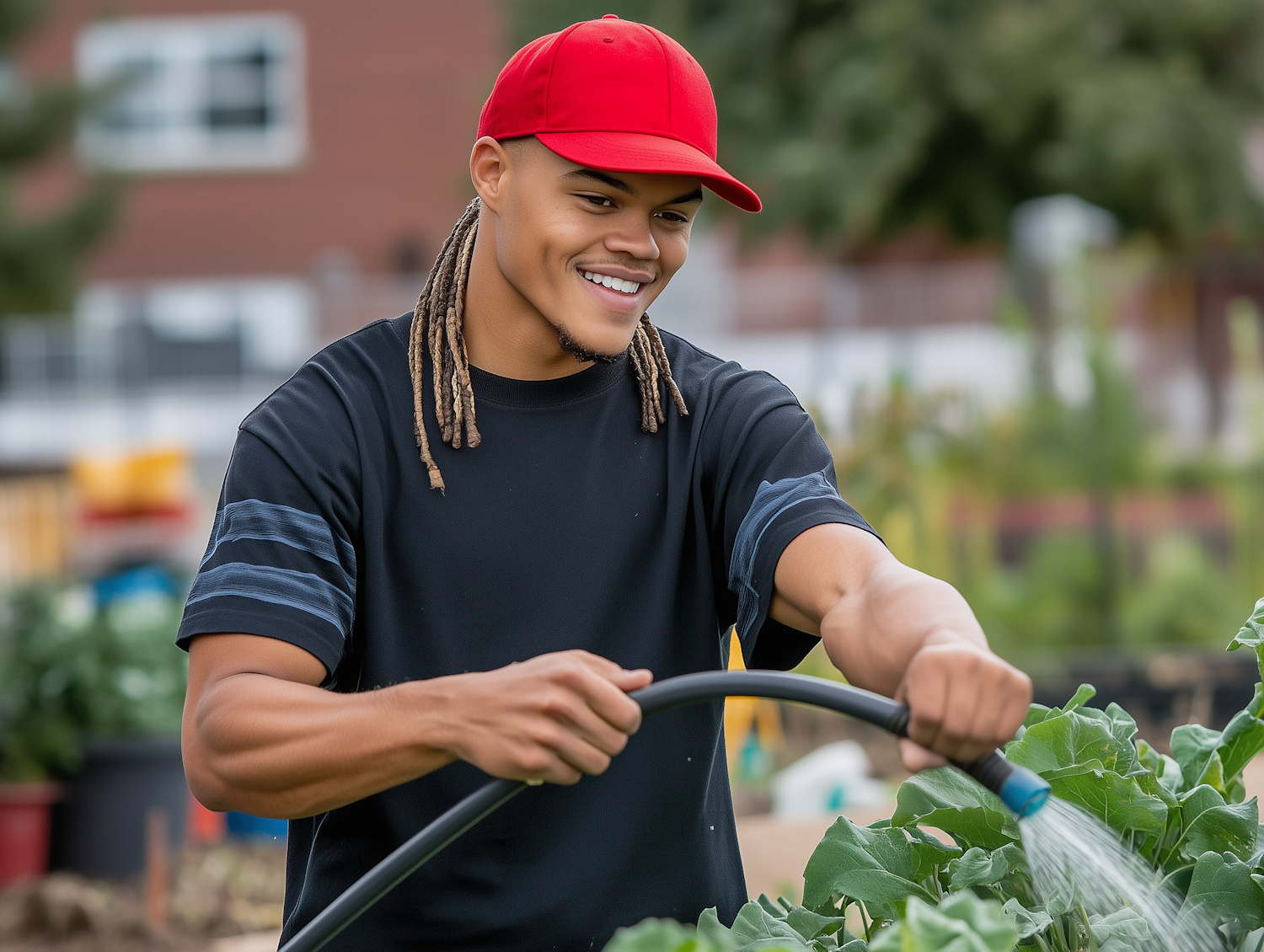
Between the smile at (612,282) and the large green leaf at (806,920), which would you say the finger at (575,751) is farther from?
the smile at (612,282)

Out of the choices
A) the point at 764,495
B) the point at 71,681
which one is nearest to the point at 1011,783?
the point at 764,495

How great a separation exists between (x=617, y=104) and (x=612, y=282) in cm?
22

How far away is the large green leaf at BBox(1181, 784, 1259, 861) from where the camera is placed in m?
1.50

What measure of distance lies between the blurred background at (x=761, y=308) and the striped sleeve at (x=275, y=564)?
1.39 meters

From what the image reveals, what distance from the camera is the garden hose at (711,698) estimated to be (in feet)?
4.39

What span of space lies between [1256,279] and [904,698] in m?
12.9

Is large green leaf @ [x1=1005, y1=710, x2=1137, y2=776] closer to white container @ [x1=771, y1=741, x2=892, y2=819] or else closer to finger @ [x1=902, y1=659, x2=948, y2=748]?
finger @ [x1=902, y1=659, x2=948, y2=748]

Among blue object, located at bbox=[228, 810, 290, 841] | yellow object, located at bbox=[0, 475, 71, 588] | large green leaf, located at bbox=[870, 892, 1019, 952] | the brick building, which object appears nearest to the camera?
large green leaf, located at bbox=[870, 892, 1019, 952]

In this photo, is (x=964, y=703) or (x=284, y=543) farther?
(x=284, y=543)

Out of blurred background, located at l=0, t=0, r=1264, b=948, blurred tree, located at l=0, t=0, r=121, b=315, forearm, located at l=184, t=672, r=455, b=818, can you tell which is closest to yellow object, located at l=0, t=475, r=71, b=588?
blurred background, located at l=0, t=0, r=1264, b=948

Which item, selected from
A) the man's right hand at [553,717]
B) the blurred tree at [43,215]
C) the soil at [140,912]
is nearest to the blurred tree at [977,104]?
the blurred tree at [43,215]

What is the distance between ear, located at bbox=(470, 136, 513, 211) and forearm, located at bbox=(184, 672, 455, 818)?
70cm

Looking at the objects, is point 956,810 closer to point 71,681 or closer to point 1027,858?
point 1027,858

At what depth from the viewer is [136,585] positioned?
24.6 feet
